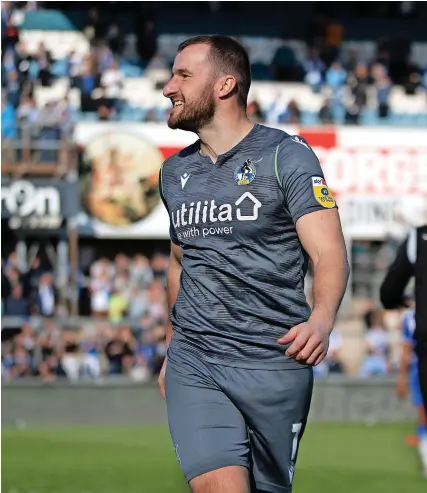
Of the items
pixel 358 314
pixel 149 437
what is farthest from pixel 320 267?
pixel 358 314

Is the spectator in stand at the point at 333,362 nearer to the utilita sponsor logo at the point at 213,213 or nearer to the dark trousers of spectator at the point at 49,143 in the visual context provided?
the dark trousers of spectator at the point at 49,143

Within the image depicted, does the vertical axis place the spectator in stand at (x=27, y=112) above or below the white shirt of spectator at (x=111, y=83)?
below

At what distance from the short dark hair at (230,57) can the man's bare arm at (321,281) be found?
74cm

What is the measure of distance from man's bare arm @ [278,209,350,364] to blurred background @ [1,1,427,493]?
11.6m

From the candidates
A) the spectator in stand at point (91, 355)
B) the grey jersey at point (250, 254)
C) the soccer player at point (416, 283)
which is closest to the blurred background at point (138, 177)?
the spectator in stand at point (91, 355)

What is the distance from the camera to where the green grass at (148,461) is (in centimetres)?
1161

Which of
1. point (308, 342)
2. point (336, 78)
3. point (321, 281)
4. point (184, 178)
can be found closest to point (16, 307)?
point (336, 78)

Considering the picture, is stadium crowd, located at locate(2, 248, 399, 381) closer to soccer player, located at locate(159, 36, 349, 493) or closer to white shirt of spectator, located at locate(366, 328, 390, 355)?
white shirt of spectator, located at locate(366, 328, 390, 355)

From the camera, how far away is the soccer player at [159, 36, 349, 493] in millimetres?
5273

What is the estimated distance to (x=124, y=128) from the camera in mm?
27609

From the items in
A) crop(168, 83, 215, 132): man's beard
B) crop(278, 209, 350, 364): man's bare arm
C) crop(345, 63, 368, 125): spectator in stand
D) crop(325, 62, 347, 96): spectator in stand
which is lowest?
crop(345, 63, 368, 125): spectator in stand

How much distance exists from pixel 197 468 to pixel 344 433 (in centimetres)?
1297

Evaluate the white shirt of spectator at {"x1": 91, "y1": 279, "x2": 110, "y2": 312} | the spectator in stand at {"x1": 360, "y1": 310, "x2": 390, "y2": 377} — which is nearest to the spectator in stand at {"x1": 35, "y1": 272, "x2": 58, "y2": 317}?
the white shirt of spectator at {"x1": 91, "y1": 279, "x2": 110, "y2": 312}

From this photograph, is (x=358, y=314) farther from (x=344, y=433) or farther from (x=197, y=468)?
(x=197, y=468)
